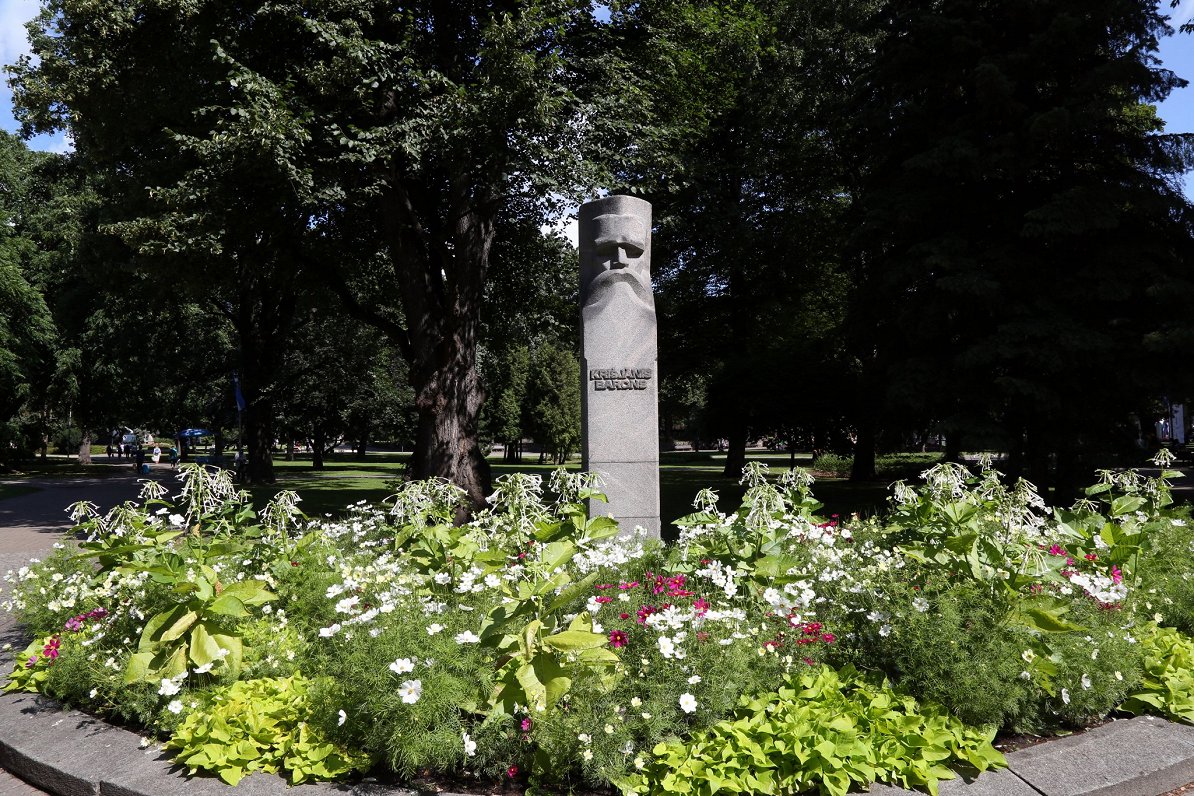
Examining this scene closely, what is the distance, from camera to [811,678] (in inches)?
149

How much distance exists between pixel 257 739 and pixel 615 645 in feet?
5.67

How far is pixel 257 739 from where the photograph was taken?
3.67 meters

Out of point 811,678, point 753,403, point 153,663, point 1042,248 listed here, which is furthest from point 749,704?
point 753,403

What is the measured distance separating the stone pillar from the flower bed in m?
2.56

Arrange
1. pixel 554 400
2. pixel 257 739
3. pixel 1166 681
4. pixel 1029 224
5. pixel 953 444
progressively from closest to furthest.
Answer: pixel 257 739
pixel 1166 681
pixel 1029 224
pixel 953 444
pixel 554 400

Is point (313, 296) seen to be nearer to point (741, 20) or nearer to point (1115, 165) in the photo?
point (741, 20)

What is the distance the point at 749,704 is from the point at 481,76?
10.5 meters

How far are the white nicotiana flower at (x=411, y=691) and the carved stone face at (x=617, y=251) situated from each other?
5.40 metres

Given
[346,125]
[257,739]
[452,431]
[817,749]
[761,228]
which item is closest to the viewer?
[817,749]

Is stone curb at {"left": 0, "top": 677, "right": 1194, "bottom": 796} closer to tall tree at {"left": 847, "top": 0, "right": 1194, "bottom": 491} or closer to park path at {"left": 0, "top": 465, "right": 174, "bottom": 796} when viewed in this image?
park path at {"left": 0, "top": 465, "right": 174, "bottom": 796}

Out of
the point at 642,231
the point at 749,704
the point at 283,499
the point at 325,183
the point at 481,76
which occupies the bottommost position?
the point at 749,704

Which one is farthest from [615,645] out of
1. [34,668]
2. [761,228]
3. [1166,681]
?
[761,228]

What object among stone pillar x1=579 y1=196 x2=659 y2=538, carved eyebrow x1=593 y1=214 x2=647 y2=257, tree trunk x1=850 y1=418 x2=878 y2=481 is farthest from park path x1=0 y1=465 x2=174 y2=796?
tree trunk x1=850 y1=418 x2=878 y2=481

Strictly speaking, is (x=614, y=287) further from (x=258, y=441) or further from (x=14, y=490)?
(x=14, y=490)
